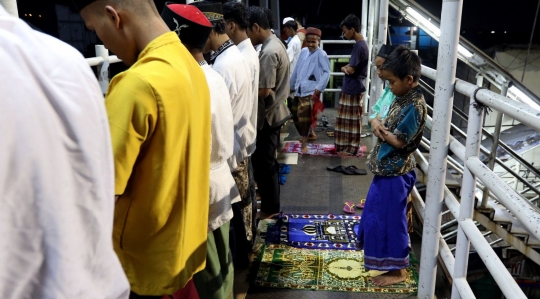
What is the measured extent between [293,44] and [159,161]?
5.24m

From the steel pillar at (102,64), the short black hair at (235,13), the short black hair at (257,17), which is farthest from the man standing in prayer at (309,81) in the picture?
the steel pillar at (102,64)

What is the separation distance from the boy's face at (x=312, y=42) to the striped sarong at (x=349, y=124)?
0.63 metres

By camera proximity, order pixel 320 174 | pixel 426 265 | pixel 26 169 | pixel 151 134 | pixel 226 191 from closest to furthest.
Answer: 1. pixel 26 169
2. pixel 151 134
3. pixel 226 191
4. pixel 426 265
5. pixel 320 174

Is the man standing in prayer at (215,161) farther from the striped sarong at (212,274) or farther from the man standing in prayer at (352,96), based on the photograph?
the man standing in prayer at (352,96)

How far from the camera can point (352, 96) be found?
4910 mm

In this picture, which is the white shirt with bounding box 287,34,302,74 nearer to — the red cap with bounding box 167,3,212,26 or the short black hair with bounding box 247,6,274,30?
the short black hair with bounding box 247,6,274,30

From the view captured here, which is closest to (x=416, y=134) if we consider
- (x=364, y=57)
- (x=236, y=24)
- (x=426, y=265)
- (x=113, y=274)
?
(x=426, y=265)

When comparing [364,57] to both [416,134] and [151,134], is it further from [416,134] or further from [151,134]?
[151,134]

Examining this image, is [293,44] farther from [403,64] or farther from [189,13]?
[189,13]

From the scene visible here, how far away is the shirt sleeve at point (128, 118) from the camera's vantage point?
1013mm

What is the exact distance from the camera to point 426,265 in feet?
7.38

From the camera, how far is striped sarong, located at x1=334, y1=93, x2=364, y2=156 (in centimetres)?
494

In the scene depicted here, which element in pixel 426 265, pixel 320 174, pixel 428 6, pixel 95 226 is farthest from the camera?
pixel 428 6

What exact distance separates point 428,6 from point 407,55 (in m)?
9.86
